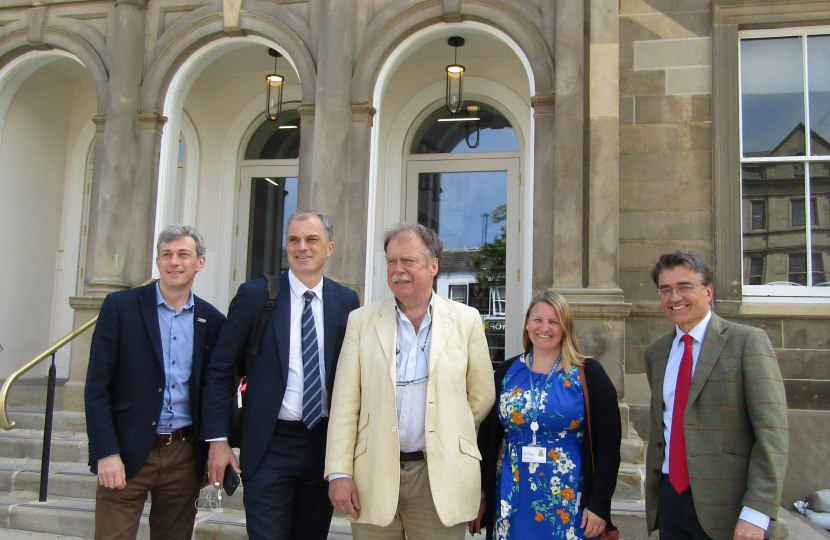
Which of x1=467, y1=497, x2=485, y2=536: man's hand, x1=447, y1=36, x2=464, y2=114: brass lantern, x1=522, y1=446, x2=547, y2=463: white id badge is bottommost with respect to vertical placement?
x1=467, y1=497, x2=485, y2=536: man's hand

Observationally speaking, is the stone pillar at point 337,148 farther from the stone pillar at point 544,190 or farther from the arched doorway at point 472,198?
the arched doorway at point 472,198

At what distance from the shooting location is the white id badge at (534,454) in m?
2.64

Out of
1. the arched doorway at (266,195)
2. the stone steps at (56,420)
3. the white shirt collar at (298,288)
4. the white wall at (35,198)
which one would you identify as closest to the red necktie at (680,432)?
the white shirt collar at (298,288)

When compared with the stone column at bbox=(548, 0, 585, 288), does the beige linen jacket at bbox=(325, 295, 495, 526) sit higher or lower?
lower

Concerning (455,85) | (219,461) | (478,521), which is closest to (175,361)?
(219,461)

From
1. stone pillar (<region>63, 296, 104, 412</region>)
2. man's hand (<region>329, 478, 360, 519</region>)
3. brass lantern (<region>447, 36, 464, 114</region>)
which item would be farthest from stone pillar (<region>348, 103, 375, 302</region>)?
man's hand (<region>329, 478, 360, 519</region>)

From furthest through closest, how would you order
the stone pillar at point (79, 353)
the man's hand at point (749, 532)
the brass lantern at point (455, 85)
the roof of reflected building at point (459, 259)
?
the roof of reflected building at point (459, 259)
the brass lantern at point (455, 85)
the stone pillar at point (79, 353)
the man's hand at point (749, 532)

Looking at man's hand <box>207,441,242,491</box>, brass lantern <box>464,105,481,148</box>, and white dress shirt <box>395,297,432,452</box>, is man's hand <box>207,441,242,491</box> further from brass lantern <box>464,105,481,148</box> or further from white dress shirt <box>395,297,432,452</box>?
brass lantern <box>464,105,481,148</box>

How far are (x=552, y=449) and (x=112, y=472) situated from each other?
1856mm

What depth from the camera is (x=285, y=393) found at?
2773 millimetres

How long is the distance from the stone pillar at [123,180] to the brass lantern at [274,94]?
61.6 inches

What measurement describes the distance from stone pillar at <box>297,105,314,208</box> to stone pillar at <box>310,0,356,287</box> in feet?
0.44

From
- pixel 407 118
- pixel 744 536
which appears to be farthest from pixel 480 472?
pixel 407 118

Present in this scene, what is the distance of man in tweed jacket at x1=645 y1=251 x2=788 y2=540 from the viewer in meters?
2.35
